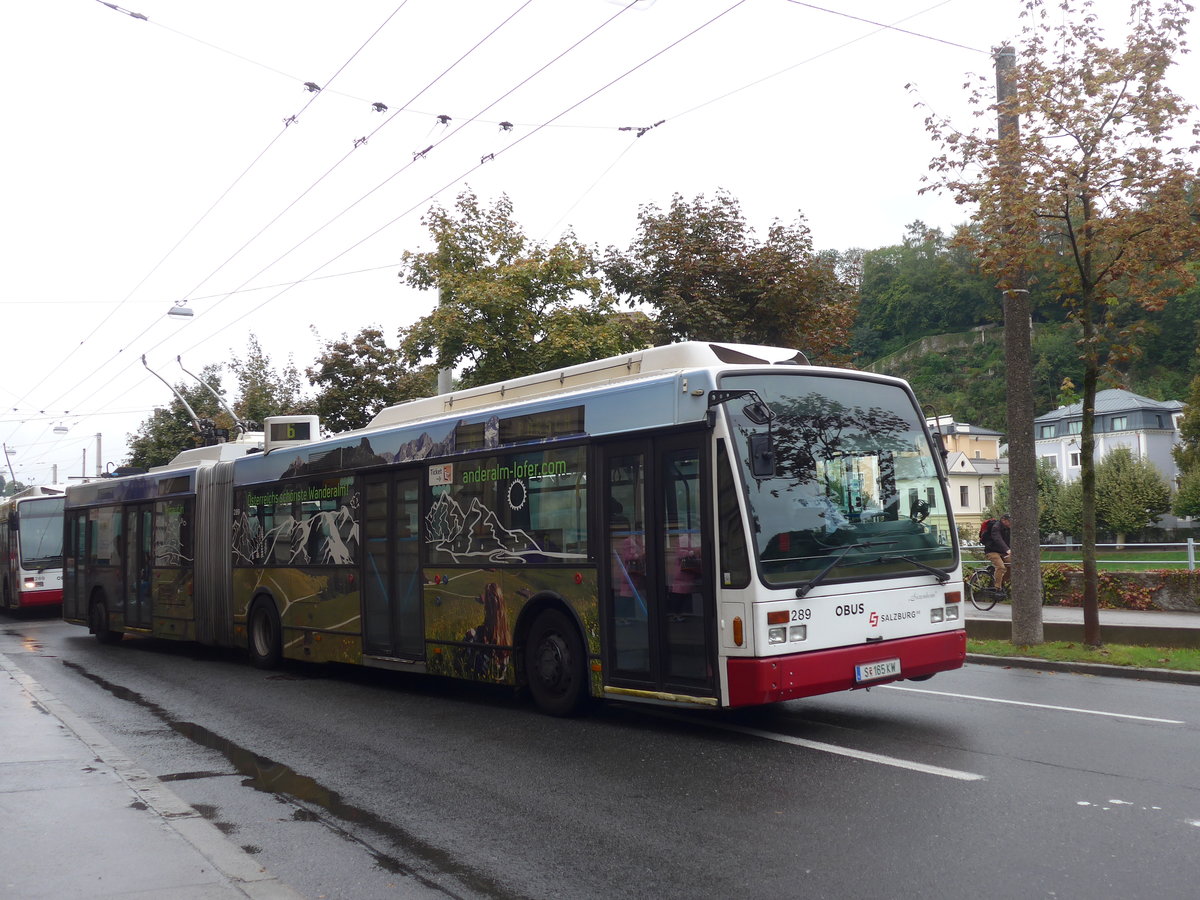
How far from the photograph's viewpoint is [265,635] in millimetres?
15820

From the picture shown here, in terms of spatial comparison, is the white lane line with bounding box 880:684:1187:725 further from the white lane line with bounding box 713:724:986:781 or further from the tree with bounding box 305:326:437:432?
the tree with bounding box 305:326:437:432

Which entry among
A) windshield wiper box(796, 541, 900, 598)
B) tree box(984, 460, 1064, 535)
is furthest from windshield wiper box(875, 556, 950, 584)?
tree box(984, 460, 1064, 535)

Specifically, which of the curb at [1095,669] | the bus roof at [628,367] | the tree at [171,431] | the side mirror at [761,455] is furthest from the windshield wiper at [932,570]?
the tree at [171,431]

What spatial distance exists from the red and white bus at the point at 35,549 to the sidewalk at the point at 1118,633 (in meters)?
21.8

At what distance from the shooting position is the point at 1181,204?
1283 cm

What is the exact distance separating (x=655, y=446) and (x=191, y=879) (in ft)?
15.6

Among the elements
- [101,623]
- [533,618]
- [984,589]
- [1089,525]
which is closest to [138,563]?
[101,623]

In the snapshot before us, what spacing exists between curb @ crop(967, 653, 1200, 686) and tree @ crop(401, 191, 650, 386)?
37.0ft

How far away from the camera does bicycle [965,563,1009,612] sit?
878 inches

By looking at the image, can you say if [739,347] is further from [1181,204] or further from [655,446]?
[1181,204]

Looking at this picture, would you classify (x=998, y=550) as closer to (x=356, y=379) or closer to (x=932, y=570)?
(x=932, y=570)

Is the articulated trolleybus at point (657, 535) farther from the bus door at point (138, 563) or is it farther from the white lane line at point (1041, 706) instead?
the bus door at point (138, 563)

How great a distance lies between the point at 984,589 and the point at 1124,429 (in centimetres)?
9322

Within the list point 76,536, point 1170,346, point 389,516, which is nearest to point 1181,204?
point 389,516
